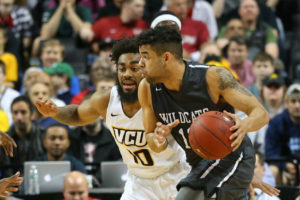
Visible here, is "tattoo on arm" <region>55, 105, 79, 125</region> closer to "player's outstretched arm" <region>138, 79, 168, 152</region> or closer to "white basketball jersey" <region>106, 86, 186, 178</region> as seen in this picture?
"white basketball jersey" <region>106, 86, 186, 178</region>

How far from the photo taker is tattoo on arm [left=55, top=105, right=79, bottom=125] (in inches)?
237

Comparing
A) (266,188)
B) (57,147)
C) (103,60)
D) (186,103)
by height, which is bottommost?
(57,147)

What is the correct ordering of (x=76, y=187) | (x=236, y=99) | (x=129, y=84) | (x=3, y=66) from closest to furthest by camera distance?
(x=236, y=99) < (x=129, y=84) < (x=76, y=187) < (x=3, y=66)

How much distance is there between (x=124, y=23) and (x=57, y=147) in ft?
10.8

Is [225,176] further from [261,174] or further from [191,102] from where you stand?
[261,174]

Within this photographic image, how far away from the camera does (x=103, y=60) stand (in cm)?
995

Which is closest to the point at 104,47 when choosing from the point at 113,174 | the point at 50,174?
the point at 113,174

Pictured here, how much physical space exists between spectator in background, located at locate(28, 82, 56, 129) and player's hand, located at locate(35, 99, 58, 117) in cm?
306

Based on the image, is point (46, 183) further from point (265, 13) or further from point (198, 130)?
point (265, 13)

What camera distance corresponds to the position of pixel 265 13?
11.4m

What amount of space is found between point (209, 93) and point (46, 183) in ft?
9.88

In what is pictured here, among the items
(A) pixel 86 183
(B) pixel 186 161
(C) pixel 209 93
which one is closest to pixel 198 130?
(C) pixel 209 93

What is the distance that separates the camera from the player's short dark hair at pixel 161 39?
16.9 feet

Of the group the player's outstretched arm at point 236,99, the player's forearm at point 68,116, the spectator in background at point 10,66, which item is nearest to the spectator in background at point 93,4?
the spectator in background at point 10,66
